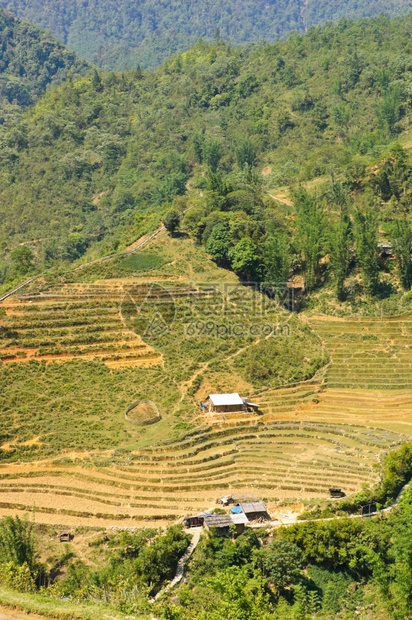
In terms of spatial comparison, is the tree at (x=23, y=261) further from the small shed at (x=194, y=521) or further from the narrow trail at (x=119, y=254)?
the small shed at (x=194, y=521)

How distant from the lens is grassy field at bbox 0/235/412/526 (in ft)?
93.2

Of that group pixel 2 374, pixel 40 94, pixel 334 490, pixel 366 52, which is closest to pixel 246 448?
pixel 334 490

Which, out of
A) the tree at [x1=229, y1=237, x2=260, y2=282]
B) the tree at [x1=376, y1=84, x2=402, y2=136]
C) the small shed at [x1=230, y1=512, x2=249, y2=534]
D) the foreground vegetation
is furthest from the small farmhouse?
the tree at [x1=376, y1=84, x2=402, y2=136]

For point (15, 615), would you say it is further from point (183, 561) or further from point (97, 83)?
point (97, 83)

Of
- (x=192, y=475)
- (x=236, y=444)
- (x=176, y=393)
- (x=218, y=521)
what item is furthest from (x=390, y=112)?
(x=218, y=521)

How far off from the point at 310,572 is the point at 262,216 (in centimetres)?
2862

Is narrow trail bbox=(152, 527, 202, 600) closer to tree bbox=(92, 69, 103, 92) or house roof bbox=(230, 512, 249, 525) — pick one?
house roof bbox=(230, 512, 249, 525)

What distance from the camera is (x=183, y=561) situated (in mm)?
24281

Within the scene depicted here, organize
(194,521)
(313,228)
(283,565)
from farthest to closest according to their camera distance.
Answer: (313,228)
(194,521)
(283,565)

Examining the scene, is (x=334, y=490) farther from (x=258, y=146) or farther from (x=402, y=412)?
(x=258, y=146)

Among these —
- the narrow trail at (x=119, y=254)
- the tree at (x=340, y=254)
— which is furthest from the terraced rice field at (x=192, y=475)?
the narrow trail at (x=119, y=254)

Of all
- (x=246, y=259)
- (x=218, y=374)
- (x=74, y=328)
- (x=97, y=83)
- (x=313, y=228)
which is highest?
(x=97, y=83)

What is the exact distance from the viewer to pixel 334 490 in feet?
90.4

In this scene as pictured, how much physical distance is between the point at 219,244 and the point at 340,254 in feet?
25.0
